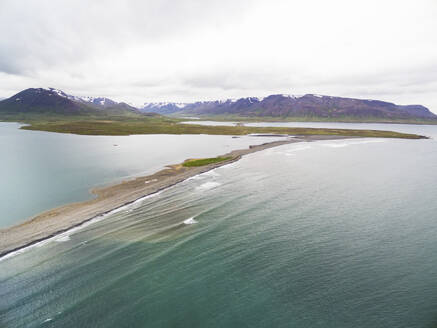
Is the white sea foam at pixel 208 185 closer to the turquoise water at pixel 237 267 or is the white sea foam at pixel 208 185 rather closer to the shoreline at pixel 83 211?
the turquoise water at pixel 237 267

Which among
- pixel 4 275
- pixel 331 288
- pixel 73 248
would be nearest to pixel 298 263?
pixel 331 288

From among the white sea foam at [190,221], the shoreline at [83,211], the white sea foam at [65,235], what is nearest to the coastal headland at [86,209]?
the shoreline at [83,211]

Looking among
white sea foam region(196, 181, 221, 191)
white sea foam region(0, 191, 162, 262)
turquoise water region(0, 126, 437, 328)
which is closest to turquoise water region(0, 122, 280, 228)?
white sea foam region(0, 191, 162, 262)

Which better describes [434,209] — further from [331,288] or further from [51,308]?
[51,308]

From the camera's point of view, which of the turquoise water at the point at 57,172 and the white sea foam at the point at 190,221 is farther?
the turquoise water at the point at 57,172

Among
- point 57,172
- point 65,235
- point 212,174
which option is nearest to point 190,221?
point 65,235

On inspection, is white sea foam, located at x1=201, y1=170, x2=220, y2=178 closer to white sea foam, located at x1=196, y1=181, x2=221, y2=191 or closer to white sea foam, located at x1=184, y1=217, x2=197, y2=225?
white sea foam, located at x1=196, y1=181, x2=221, y2=191
